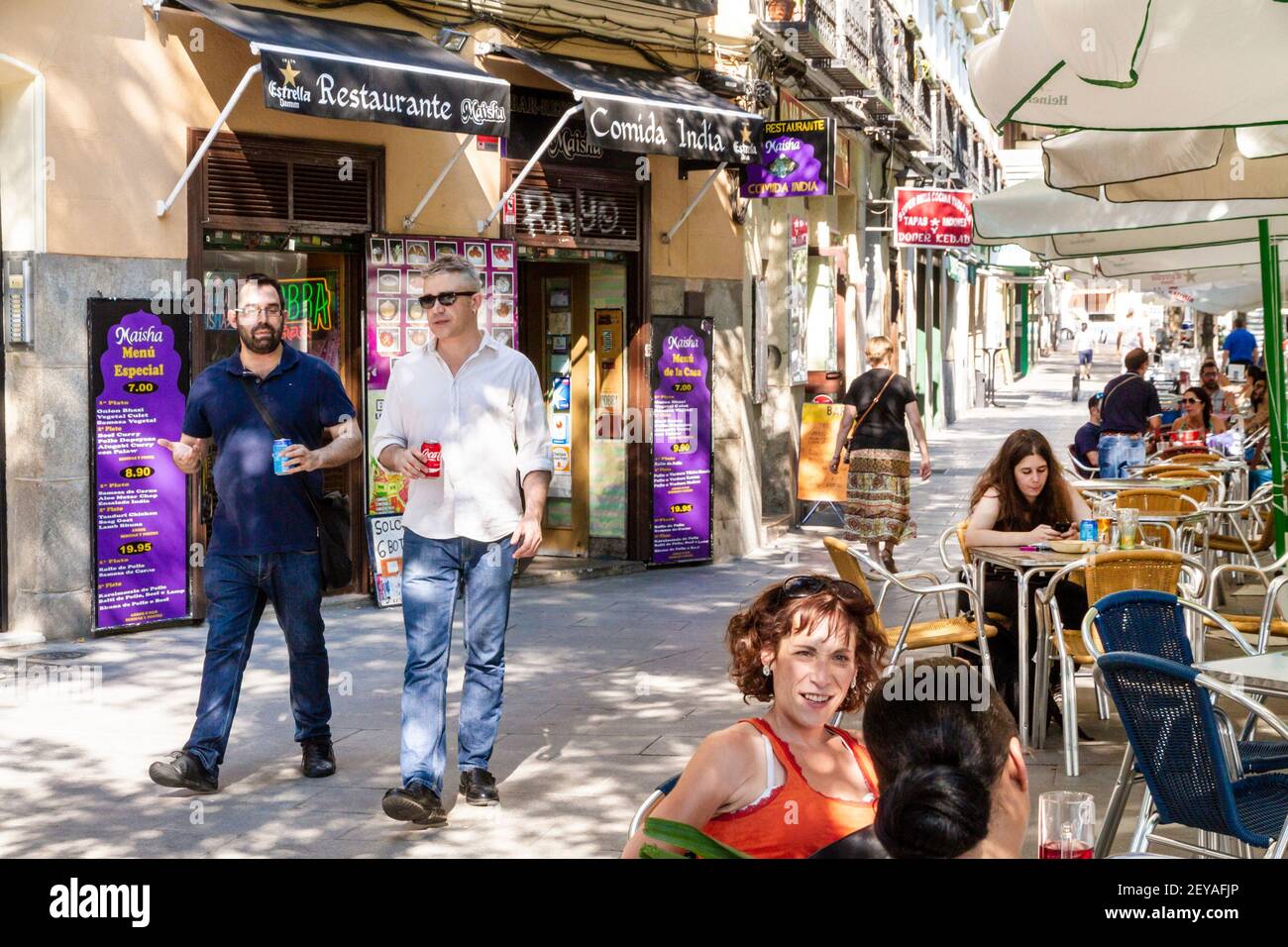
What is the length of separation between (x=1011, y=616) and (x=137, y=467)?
5.35 metres

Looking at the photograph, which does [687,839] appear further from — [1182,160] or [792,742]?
[1182,160]

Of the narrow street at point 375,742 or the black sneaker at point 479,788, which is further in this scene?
the black sneaker at point 479,788

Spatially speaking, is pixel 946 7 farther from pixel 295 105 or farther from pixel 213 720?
pixel 213 720

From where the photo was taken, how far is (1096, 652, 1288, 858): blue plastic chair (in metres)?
4.41

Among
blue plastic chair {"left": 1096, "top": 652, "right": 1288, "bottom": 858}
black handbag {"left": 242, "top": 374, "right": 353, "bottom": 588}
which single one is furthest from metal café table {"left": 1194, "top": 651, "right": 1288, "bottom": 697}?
black handbag {"left": 242, "top": 374, "right": 353, "bottom": 588}

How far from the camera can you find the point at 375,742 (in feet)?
24.9

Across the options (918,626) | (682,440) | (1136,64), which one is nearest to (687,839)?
(1136,64)

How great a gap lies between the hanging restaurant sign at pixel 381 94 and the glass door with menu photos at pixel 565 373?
327cm

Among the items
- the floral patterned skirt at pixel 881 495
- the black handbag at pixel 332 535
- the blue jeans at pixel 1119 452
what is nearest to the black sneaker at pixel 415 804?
the black handbag at pixel 332 535

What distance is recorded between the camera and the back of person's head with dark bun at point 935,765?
237 centimetres

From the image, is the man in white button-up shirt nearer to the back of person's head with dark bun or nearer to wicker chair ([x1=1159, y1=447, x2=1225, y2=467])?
the back of person's head with dark bun

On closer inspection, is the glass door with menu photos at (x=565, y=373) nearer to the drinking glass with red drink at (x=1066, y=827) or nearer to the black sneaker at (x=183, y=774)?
the black sneaker at (x=183, y=774)
